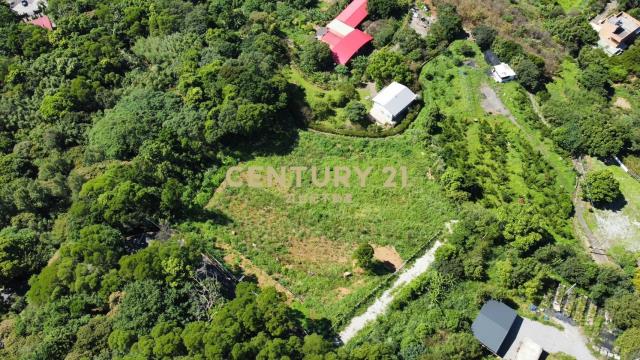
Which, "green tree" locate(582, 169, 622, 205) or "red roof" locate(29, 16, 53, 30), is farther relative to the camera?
"red roof" locate(29, 16, 53, 30)

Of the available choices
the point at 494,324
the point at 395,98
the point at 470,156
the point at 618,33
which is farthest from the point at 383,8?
the point at 494,324

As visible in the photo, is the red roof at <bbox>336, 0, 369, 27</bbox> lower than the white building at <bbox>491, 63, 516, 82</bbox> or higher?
higher

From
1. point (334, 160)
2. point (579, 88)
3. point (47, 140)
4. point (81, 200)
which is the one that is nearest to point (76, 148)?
point (47, 140)

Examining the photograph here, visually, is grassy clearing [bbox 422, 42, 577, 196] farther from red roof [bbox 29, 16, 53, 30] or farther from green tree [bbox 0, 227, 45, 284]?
red roof [bbox 29, 16, 53, 30]

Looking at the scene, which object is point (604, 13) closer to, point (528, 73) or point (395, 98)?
point (528, 73)

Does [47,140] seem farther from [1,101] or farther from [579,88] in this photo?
[579,88]

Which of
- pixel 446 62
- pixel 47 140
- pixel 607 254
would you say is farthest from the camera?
pixel 446 62

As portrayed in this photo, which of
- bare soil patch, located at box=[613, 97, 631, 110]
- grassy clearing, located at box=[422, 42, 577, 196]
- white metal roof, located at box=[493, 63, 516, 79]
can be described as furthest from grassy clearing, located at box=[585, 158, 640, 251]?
white metal roof, located at box=[493, 63, 516, 79]
